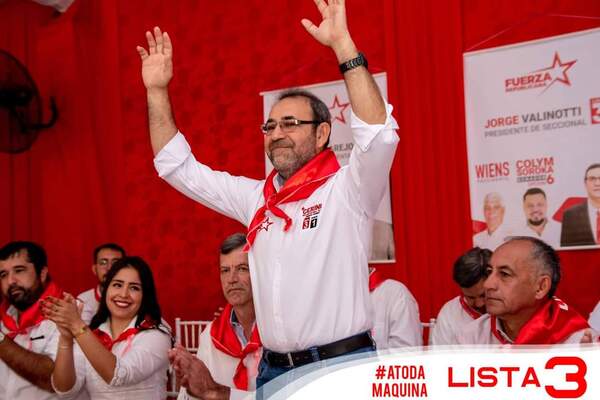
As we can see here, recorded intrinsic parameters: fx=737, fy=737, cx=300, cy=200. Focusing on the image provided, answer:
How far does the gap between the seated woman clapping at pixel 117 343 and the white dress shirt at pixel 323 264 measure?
3.10 ft

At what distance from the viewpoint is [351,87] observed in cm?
164

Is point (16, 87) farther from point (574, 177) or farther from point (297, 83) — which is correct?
point (574, 177)

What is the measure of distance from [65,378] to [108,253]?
1741 mm

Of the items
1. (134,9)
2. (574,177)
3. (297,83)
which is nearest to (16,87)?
(134,9)

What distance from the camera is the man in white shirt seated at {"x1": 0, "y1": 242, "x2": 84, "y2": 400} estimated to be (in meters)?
2.89

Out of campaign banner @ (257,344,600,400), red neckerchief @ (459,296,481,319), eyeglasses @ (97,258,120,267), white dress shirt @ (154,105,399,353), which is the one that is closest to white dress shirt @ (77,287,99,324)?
eyeglasses @ (97,258,120,267)

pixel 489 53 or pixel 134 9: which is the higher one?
pixel 134 9

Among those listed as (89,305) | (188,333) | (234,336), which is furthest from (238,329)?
(89,305)

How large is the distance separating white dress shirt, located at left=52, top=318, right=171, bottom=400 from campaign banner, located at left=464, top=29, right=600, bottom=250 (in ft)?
5.37

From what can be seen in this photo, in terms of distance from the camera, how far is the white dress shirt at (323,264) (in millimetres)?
1771

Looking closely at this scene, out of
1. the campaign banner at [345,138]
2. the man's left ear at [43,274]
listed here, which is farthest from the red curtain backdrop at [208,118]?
the man's left ear at [43,274]

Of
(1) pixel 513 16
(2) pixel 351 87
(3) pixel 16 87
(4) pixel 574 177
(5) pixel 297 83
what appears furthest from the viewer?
(3) pixel 16 87

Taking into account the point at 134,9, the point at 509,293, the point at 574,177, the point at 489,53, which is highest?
the point at 134,9

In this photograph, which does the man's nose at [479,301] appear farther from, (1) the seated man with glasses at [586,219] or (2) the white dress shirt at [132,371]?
(2) the white dress shirt at [132,371]
